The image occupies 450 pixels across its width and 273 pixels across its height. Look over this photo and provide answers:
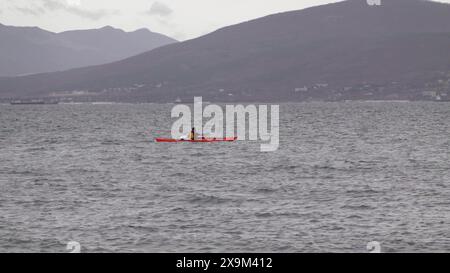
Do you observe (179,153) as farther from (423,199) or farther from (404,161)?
(423,199)

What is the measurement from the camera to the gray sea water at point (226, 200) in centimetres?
3195

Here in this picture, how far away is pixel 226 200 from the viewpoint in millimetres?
43469

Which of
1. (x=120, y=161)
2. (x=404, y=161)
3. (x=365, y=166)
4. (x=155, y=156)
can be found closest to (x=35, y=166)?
(x=120, y=161)

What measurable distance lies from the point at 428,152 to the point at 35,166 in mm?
44813

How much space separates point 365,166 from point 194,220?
A: 31571 millimetres

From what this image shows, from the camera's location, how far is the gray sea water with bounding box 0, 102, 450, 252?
105ft
